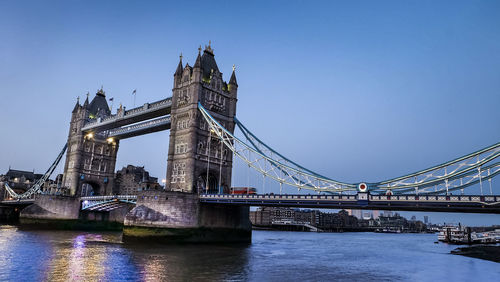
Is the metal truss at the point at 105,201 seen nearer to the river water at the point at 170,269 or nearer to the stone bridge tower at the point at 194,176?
the stone bridge tower at the point at 194,176

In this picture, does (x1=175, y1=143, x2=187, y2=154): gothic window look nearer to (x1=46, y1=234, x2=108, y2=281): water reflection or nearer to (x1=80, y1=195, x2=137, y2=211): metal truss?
(x1=80, y1=195, x2=137, y2=211): metal truss

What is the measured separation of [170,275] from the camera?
19562mm

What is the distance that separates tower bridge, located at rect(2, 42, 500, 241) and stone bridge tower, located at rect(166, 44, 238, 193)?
0.13 meters

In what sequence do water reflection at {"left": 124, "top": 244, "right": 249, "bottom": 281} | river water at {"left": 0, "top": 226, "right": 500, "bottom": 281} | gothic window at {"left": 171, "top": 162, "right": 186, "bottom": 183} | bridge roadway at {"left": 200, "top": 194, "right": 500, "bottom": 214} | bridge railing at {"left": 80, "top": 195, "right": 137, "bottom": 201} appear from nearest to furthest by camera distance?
river water at {"left": 0, "top": 226, "right": 500, "bottom": 281} < water reflection at {"left": 124, "top": 244, "right": 249, "bottom": 281} < bridge roadway at {"left": 200, "top": 194, "right": 500, "bottom": 214} < gothic window at {"left": 171, "top": 162, "right": 186, "bottom": 183} < bridge railing at {"left": 80, "top": 195, "right": 137, "bottom": 201}

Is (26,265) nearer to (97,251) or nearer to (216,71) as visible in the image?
Answer: (97,251)

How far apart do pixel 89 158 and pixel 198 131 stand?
31197 millimetres

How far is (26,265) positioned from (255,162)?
23.6 metres

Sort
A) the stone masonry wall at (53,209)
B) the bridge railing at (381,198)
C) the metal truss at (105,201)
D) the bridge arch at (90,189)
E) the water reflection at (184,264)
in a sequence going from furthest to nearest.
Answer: the bridge arch at (90,189), the stone masonry wall at (53,209), the metal truss at (105,201), the bridge railing at (381,198), the water reflection at (184,264)

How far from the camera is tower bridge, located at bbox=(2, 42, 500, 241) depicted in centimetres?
2758

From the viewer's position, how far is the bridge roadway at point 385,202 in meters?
24.9

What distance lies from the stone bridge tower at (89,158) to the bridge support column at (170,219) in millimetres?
30838

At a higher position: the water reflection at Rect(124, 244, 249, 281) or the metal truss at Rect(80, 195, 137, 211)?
the metal truss at Rect(80, 195, 137, 211)

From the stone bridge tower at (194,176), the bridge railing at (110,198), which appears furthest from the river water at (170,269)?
the bridge railing at (110,198)

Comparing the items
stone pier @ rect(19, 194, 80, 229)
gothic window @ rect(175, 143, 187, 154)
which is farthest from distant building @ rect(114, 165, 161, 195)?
gothic window @ rect(175, 143, 187, 154)
